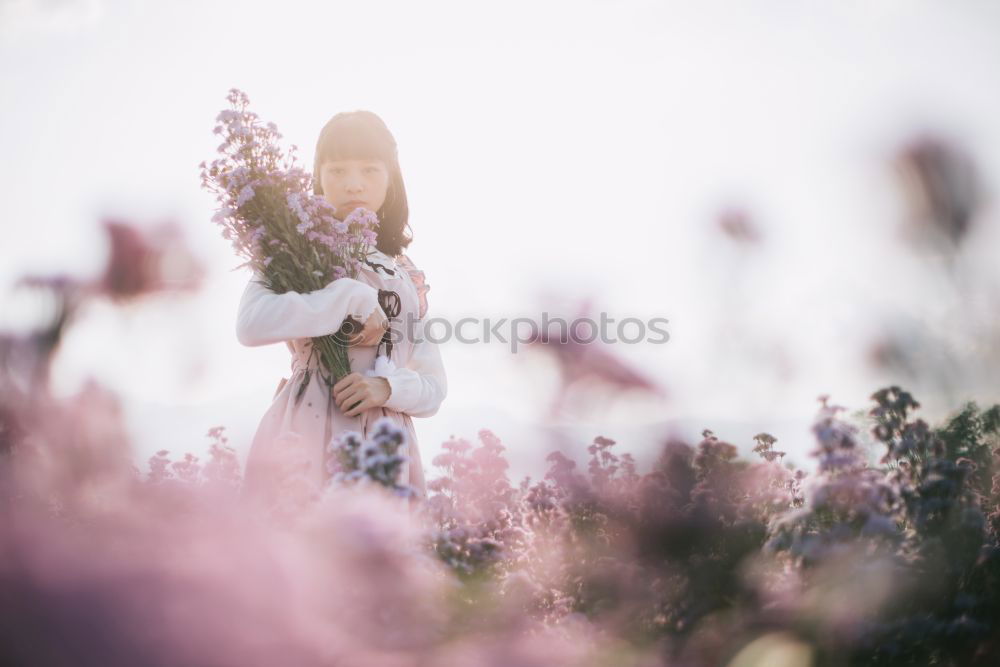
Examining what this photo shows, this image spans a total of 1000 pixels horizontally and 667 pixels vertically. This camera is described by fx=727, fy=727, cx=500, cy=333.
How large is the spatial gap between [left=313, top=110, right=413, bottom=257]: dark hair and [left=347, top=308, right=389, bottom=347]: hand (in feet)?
2.36

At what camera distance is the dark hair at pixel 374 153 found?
3533 mm

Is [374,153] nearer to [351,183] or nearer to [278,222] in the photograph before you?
[351,183]

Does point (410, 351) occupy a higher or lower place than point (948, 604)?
higher

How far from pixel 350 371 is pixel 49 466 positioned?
1495 millimetres

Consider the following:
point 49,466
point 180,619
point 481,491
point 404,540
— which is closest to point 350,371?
point 481,491

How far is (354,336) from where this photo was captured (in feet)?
10.3

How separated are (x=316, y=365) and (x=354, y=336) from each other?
0.24 m

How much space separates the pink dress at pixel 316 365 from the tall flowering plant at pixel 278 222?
0.32 feet

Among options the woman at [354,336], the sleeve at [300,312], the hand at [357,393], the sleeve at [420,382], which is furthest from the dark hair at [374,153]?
the hand at [357,393]

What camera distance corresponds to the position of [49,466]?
5.75ft

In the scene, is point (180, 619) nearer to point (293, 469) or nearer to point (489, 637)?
point (489, 637)

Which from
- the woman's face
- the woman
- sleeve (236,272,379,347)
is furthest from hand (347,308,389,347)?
the woman's face

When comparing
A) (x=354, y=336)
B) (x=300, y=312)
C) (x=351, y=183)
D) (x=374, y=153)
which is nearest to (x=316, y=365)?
(x=354, y=336)

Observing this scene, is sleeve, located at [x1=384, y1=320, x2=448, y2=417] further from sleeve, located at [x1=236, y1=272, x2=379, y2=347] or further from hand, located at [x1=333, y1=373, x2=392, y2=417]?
sleeve, located at [x1=236, y1=272, x2=379, y2=347]
